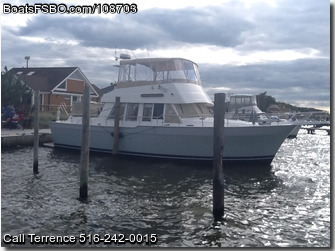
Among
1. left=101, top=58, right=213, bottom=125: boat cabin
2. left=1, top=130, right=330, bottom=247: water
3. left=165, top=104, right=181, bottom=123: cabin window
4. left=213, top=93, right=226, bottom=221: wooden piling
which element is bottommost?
left=1, top=130, right=330, bottom=247: water

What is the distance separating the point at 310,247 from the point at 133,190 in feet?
18.9

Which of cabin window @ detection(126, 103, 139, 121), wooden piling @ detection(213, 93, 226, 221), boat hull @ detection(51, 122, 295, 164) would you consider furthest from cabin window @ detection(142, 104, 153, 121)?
wooden piling @ detection(213, 93, 226, 221)

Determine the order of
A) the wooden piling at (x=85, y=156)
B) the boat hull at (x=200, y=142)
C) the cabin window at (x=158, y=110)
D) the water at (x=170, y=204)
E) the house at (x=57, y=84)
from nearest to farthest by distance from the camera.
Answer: the water at (x=170, y=204) → the wooden piling at (x=85, y=156) → the boat hull at (x=200, y=142) → the cabin window at (x=158, y=110) → the house at (x=57, y=84)

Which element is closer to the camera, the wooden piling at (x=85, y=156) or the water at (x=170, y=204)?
the water at (x=170, y=204)

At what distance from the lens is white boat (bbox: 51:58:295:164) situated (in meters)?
15.0

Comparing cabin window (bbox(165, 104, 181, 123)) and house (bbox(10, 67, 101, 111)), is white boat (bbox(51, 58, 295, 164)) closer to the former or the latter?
cabin window (bbox(165, 104, 181, 123))

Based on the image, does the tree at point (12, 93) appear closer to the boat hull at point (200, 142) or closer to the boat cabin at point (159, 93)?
the boat cabin at point (159, 93)

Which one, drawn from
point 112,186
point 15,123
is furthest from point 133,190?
point 15,123

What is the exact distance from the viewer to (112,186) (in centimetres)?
1177

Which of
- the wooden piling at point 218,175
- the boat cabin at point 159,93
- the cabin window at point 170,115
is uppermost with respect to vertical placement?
the boat cabin at point 159,93

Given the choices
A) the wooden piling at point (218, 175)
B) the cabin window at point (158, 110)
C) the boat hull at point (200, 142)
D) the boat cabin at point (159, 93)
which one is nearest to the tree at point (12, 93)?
the boat cabin at point (159, 93)

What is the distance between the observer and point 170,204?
32.3 feet

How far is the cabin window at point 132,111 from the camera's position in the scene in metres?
17.3

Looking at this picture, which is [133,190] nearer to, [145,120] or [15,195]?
[15,195]
